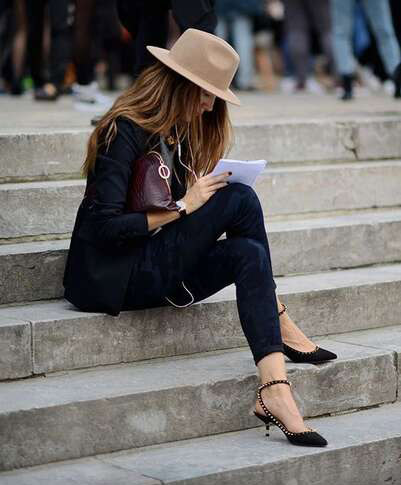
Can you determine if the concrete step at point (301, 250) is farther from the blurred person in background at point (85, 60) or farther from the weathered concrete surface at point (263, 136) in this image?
the blurred person in background at point (85, 60)

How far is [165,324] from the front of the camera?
4641 mm

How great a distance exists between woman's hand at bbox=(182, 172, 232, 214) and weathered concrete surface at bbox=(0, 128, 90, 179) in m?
1.25

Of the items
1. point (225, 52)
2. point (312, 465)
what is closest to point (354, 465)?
point (312, 465)

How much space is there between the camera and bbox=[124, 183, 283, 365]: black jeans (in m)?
4.30

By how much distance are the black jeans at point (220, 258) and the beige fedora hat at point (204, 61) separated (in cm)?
38

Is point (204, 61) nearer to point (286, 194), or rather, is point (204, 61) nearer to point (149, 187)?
point (149, 187)

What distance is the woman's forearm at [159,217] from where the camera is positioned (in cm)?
438

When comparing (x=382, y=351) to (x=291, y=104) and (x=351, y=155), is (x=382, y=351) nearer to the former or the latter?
(x=351, y=155)

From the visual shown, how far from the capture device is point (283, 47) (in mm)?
15078

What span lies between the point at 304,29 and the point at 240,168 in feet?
23.9

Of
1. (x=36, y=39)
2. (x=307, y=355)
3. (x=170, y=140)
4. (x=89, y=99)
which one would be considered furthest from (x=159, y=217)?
(x=36, y=39)

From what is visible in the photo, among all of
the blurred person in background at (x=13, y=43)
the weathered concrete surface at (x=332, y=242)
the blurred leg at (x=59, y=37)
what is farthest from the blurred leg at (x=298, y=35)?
the weathered concrete surface at (x=332, y=242)

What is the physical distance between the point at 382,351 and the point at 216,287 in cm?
79

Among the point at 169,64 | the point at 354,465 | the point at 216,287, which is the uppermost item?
the point at 169,64
